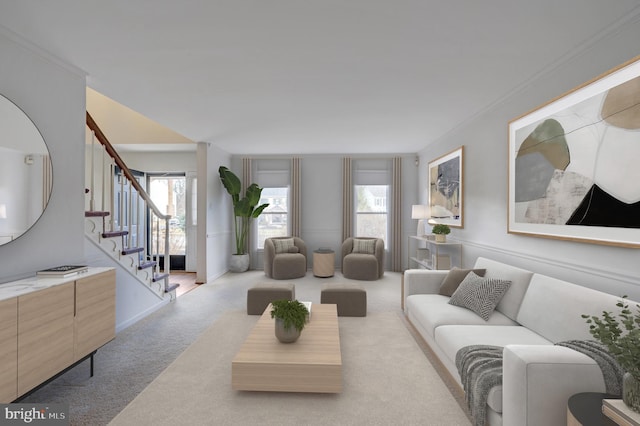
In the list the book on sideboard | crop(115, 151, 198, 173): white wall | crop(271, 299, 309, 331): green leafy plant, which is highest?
crop(115, 151, 198, 173): white wall

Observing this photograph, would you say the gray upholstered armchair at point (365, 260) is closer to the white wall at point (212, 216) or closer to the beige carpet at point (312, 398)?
the white wall at point (212, 216)

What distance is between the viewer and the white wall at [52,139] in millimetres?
2340

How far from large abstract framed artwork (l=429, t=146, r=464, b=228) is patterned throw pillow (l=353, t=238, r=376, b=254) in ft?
4.24

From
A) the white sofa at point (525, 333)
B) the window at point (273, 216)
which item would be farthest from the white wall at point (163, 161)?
the white sofa at point (525, 333)

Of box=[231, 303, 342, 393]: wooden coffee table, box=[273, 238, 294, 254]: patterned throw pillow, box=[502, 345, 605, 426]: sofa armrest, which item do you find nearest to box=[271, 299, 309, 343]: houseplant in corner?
box=[231, 303, 342, 393]: wooden coffee table

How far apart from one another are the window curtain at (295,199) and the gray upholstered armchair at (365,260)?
1293 millimetres

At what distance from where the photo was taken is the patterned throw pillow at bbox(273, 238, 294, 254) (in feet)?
21.3

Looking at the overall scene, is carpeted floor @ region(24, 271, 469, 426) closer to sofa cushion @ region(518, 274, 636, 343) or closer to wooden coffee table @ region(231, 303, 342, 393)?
wooden coffee table @ region(231, 303, 342, 393)

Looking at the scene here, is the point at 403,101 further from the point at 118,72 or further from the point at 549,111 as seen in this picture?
the point at 118,72

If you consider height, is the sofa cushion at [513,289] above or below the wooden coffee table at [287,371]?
above

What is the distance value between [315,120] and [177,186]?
164 inches

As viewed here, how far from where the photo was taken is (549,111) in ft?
8.98

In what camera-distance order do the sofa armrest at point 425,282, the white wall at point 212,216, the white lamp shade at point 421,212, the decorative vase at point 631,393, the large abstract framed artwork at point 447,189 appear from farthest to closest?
the white wall at point 212,216
the white lamp shade at point 421,212
the large abstract framed artwork at point 447,189
the sofa armrest at point 425,282
the decorative vase at point 631,393

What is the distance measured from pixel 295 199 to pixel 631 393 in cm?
633
